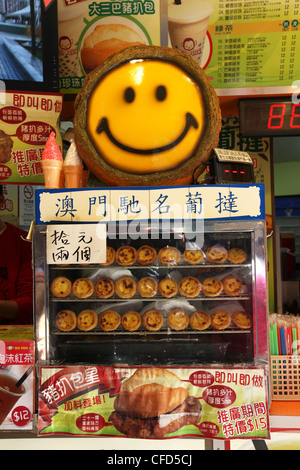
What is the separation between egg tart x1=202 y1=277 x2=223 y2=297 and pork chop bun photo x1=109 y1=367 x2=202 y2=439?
0.38 meters

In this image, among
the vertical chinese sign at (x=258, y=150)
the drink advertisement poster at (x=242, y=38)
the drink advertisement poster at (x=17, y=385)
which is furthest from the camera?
the vertical chinese sign at (x=258, y=150)

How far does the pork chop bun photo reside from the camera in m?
1.76

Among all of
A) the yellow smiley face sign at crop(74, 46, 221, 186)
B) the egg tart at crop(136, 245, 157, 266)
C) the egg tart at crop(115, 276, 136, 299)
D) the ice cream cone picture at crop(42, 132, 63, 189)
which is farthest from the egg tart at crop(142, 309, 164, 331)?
the ice cream cone picture at crop(42, 132, 63, 189)

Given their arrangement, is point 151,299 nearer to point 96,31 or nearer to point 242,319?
point 242,319

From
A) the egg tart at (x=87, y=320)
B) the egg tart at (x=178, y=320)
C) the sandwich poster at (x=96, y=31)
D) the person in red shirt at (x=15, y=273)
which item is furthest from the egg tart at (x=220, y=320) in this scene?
the sandwich poster at (x=96, y=31)

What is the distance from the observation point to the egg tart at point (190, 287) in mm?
1890

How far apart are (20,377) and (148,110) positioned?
4.45ft

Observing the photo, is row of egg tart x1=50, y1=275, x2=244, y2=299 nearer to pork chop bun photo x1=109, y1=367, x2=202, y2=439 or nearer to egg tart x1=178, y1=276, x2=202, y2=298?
egg tart x1=178, y1=276, x2=202, y2=298

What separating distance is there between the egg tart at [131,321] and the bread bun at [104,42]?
1703 millimetres

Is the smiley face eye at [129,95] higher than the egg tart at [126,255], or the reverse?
the smiley face eye at [129,95]

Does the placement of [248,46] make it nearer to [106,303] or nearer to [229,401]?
[106,303]

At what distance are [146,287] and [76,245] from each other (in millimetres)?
367

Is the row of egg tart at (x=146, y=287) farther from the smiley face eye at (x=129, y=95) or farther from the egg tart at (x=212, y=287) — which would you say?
the smiley face eye at (x=129, y=95)

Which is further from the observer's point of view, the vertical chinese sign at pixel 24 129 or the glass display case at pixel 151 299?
the vertical chinese sign at pixel 24 129
